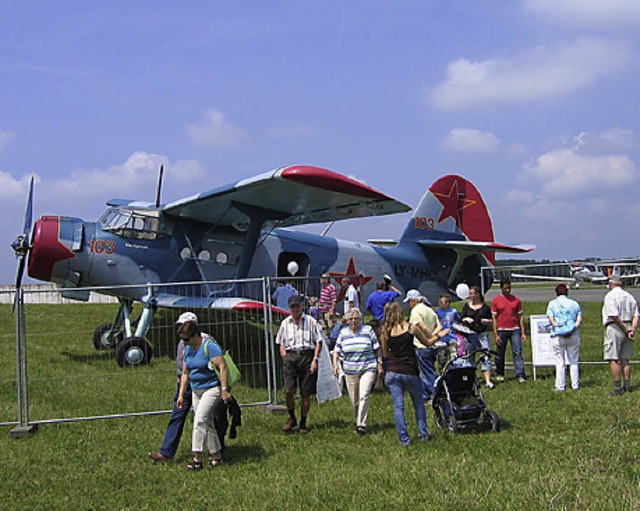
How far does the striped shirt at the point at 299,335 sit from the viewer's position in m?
6.84

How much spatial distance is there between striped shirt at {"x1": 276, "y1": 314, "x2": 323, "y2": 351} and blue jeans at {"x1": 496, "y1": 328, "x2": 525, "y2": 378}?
3.52 metres

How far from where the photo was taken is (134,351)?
32.5ft

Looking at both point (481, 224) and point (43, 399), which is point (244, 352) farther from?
point (481, 224)

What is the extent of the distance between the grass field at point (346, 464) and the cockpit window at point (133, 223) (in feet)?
15.7

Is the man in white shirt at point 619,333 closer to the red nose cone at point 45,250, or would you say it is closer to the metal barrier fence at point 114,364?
the metal barrier fence at point 114,364

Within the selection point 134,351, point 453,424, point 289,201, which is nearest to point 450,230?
point 289,201

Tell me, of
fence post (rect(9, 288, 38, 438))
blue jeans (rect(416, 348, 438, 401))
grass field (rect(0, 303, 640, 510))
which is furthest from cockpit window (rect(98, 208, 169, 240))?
blue jeans (rect(416, 348, 438, 401))

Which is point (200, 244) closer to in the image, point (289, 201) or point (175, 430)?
point (289, 201)

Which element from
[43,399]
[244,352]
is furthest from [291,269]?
[43,399]

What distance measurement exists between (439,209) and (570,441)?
1221cm

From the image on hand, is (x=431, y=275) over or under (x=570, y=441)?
over

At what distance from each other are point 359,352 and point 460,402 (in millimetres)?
1154

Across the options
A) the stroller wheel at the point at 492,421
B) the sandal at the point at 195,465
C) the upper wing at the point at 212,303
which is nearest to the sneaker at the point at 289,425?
the sandal at the point at 195,465

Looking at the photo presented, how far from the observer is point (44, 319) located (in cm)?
1280
